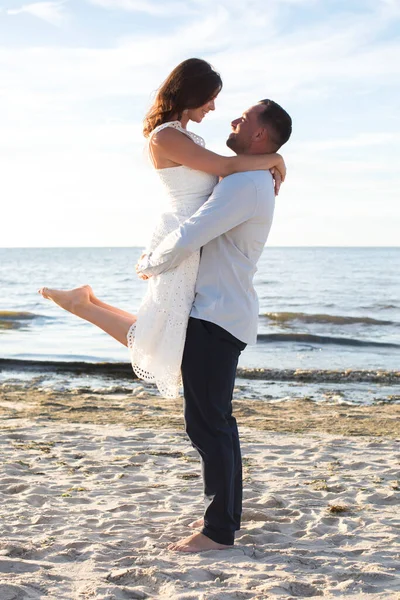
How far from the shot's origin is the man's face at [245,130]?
3.46 metres

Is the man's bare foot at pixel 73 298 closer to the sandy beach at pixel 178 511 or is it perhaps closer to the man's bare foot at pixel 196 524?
the sandy beach at pixel 178 511

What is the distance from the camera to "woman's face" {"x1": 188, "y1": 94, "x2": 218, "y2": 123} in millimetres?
3496

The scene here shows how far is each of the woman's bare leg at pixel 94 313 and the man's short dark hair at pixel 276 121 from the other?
1.09 m

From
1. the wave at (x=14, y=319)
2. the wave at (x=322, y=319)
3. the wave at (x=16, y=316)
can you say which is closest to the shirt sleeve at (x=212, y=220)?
Answer: the wave at (x=14, y=319)

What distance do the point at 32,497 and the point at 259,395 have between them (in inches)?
227

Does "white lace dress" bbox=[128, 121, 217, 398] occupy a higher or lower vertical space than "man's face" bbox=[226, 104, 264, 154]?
lower

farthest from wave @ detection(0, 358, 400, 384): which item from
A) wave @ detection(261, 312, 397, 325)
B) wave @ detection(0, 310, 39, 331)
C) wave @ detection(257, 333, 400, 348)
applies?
wave @ detection(261, 312, 397, 325)

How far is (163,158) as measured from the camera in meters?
3.49

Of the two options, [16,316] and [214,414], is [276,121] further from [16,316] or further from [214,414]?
[16,316]

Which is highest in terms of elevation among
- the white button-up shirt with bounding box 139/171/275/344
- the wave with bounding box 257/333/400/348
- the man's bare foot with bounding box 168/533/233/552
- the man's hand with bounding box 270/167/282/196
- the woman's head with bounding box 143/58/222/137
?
the woman's head with bounding box 143/58/222/137

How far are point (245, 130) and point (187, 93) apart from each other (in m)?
0.32

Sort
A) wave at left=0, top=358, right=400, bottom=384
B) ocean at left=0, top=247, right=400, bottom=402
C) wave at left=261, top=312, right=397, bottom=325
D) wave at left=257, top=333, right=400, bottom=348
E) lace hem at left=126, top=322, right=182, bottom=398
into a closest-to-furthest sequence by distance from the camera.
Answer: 1. lace hem at left=126, top=322, right=182, bottom=398
2. wave at left=0, top=358, right=400, bottom=384
3. ocean at left=0, top=247, right=400, bottom=402
4. wave at left=257, top=333, right=400, bottom=348
5. wave at left=261, top=312, right=397, bottom=325

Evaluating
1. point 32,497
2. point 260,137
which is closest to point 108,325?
point 260,137

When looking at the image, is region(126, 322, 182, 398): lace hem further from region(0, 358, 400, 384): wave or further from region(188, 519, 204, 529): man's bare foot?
region(0, 358, 400, 384): wave
